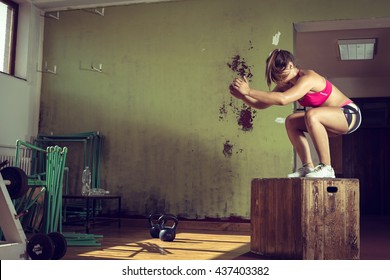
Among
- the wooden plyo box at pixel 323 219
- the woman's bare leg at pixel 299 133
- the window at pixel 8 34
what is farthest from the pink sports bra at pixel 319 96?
the window at pixel 8 34

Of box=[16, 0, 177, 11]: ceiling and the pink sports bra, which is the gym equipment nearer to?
the pink sports bra

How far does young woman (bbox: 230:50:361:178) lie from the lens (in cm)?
280

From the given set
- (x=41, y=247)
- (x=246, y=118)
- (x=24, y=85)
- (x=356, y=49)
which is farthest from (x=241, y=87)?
(x=356, y=49)

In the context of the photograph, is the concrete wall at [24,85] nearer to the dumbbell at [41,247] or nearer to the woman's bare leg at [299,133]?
the dumbbell at [41,247]

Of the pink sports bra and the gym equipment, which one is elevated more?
the pink sports bra

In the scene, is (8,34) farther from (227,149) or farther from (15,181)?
(15,181)

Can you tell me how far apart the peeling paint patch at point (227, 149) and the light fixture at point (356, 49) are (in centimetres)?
283

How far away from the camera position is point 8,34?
235 inches

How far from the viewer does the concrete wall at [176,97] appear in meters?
5.40

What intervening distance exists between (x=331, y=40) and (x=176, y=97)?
9.40ft

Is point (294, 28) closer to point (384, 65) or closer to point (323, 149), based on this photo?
point (323, 149)

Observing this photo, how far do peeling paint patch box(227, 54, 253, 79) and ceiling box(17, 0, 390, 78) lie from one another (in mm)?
719

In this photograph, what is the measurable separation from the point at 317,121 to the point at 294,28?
292 centimetres

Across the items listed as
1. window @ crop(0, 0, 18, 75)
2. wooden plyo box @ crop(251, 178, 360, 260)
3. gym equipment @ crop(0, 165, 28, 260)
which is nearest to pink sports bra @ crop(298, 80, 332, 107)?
wooden plyo box @ crop(251, 178, 360, 260)
